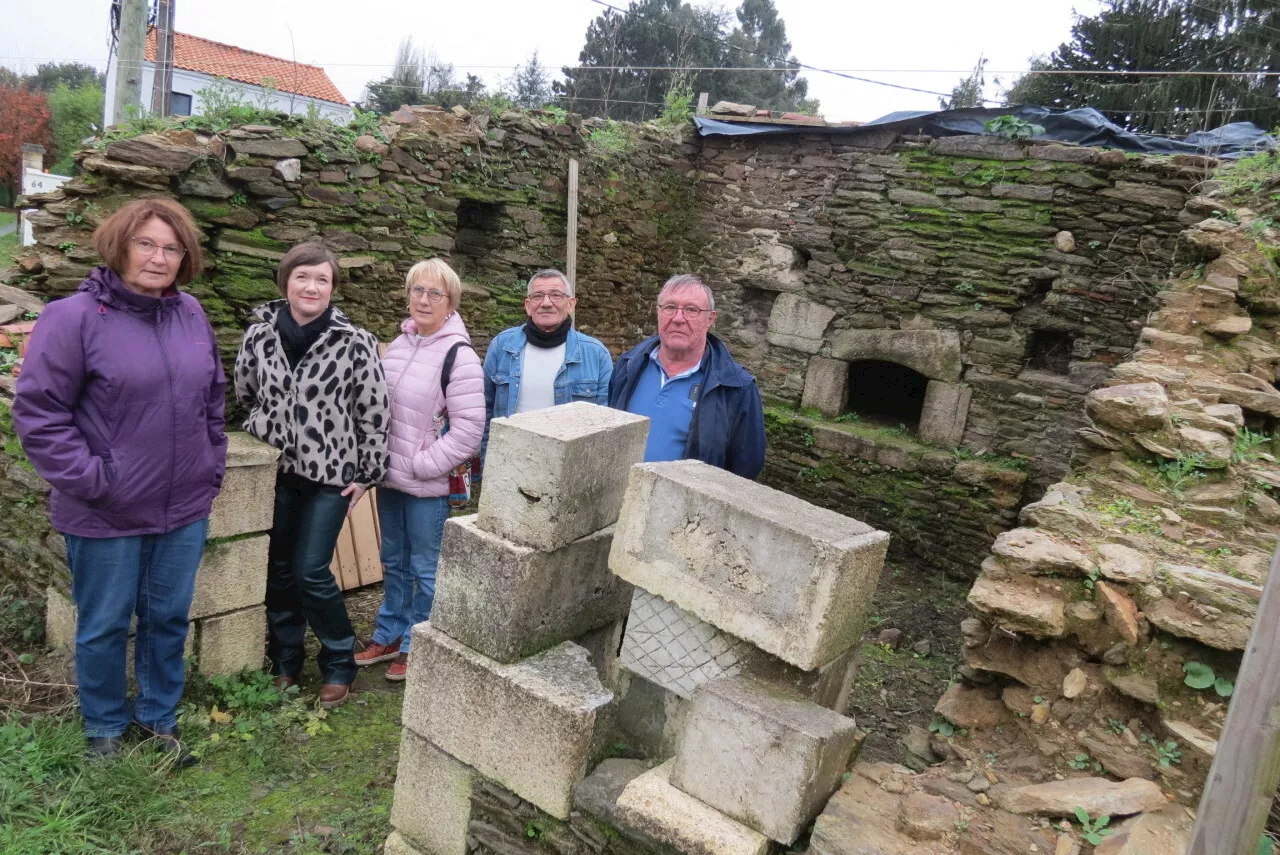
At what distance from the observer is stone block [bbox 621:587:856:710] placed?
6.74 ft

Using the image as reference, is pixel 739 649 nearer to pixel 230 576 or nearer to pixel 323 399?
pixel 323 399

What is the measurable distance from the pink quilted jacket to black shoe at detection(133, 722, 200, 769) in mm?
1249

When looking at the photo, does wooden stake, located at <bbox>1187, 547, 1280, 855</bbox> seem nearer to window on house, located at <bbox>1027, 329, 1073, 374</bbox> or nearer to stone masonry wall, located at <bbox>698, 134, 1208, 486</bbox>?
stone masonry wall, located at <bbox>698, 134, 1208, 486</bbox>

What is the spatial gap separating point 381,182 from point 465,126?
1.07 metres

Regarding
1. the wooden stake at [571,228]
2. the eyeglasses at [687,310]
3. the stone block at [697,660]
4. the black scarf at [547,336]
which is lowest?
the stone block at [697,660]

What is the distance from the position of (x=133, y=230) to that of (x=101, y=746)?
6.06 ft

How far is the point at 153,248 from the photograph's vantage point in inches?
102

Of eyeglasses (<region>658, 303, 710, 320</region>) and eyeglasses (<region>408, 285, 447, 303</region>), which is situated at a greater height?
eyeglasses (<region>658, 303, 710, 320</region>)

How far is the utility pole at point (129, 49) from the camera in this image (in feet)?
27.6

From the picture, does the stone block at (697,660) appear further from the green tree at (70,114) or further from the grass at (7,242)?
the green tree at (70,114)

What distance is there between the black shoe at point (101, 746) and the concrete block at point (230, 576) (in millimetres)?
596

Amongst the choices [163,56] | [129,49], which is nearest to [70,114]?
[163,56]

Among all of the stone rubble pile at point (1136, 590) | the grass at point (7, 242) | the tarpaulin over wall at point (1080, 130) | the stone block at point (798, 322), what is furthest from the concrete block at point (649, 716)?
the grass at point (7, 242)

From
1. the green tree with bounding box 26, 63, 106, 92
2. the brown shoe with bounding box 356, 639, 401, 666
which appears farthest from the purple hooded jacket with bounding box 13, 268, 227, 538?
the green tree with bounding box 26, 63, 106, 92
